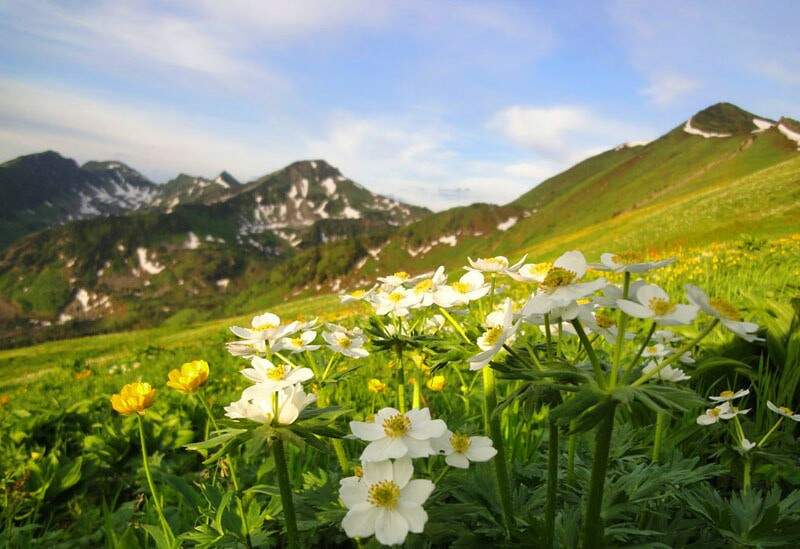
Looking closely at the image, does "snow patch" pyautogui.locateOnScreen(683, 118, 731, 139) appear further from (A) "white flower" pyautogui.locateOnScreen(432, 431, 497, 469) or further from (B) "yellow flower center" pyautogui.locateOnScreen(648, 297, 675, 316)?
(A) "white flower" pyautogui.locateOnScreen(432, 431, 497, 469)

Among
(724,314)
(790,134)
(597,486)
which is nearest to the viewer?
(724,314)

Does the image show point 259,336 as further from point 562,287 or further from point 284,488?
point 562,287

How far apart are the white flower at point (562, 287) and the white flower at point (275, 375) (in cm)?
78

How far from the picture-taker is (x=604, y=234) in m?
43.9

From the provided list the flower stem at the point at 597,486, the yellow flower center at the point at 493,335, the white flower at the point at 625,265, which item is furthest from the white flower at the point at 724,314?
the yellow flower center at the point at 493,335

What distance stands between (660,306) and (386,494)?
93cm

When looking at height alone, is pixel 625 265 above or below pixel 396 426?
above

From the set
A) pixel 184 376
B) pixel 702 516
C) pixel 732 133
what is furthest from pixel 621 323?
pixel 732 133

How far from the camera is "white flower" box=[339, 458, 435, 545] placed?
1.21m

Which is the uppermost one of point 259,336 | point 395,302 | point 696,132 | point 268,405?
point 696,132

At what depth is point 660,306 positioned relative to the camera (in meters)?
1.29

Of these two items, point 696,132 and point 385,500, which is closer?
point 385,500

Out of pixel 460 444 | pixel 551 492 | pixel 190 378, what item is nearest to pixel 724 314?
pixel 551 492

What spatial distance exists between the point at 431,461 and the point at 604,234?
4622 centimetres
